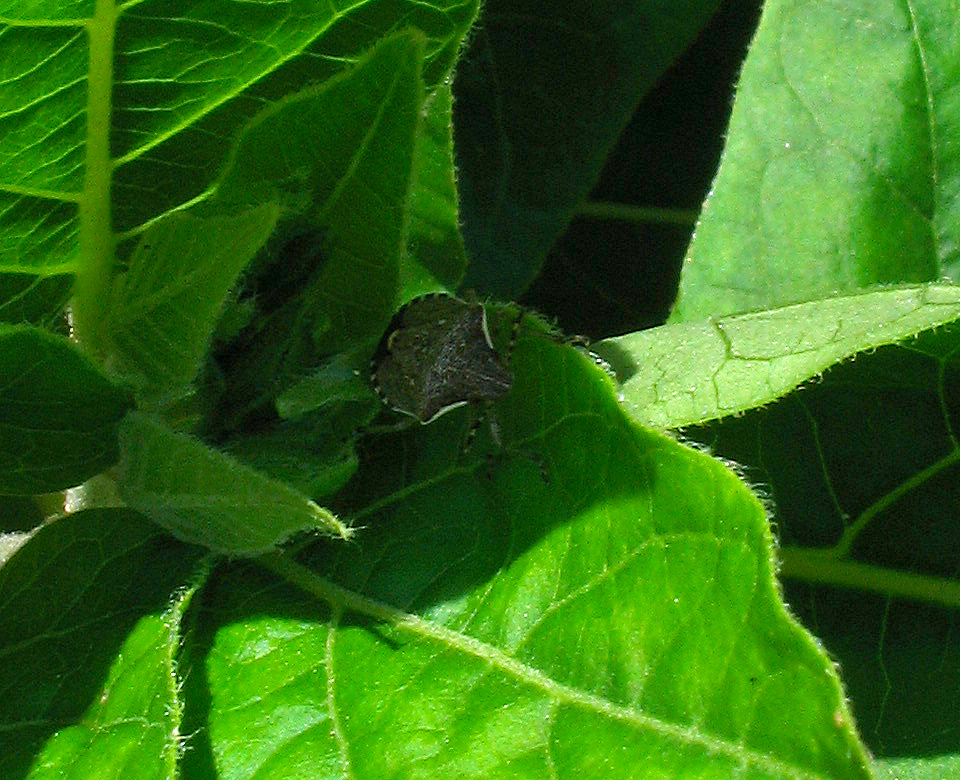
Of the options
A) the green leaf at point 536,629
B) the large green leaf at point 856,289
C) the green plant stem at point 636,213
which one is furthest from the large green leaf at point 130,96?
the green plant stem at point 636,213

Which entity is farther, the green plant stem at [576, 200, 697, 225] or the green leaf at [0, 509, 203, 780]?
the green plant stem at [576, 200, 697, 225]

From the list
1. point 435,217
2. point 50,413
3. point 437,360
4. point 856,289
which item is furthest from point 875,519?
point 50,413

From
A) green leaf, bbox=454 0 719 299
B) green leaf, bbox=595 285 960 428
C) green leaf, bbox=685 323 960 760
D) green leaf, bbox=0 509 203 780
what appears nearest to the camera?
green leaf, bbox=0 509 203 780

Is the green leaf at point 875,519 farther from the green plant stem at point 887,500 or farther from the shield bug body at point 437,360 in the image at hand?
the shield bug body at point 437,360

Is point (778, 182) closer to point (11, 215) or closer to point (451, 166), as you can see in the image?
point (451, 166)

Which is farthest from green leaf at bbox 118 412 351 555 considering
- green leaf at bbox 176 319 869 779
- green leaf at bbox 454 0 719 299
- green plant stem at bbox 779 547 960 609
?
green leaf at bbox 454 0 719 299

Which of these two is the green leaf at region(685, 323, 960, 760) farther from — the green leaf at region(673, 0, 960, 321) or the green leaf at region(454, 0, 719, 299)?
the green leaf at region(454, 0, 719, 299)

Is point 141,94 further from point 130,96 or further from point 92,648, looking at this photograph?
point 92,648
